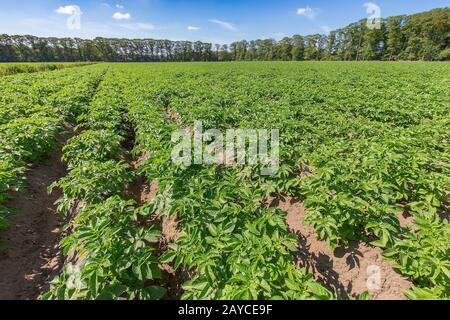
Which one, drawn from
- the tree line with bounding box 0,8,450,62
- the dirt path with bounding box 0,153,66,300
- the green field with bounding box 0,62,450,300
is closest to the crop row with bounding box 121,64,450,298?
the green field with bounding box 0,62,450,300

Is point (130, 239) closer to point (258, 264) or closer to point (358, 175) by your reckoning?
point (258, 264)

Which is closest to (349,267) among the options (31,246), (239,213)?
(239,213)

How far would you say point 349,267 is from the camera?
2.98m

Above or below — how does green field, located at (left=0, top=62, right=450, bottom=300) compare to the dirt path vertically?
above

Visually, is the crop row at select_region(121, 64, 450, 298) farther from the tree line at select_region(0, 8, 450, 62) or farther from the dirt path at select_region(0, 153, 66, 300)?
the tree line at select_region(0, 8, 450, 62)

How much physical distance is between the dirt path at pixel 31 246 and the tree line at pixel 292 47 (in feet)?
235

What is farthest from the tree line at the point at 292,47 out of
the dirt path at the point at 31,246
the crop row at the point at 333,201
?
the dirt path at the point at 31,246

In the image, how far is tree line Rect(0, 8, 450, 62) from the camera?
56781 mm

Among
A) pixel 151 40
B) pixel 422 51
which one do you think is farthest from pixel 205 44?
pixel 422 51

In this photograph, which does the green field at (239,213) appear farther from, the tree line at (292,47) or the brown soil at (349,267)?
the tree line at (292,47)

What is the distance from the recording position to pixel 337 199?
309 cm

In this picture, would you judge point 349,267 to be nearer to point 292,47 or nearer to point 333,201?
point 333,201

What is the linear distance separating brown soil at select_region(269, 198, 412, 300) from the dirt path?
354cm

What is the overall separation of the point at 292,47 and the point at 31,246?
94707 millimetres
